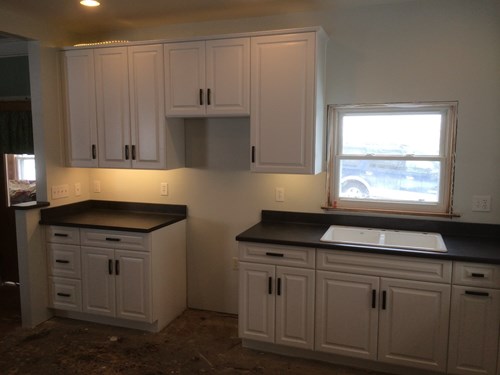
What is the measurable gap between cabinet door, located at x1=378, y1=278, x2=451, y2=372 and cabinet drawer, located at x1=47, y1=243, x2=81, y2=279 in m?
2.47

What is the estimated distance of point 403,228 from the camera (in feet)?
9.89

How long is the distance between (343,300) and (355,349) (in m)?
0.35

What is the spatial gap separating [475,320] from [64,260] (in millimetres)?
3145

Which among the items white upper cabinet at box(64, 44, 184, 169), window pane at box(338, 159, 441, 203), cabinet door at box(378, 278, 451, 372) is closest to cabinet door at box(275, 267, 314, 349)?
cabinet door at box(378, 278, 451, 372)

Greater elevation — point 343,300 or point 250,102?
point 250,102

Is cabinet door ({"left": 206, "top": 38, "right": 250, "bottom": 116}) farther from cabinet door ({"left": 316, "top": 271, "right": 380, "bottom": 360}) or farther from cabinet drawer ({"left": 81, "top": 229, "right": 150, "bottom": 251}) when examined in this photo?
cabinet door ({"left": 316, "top": 271, "right": 380, "bottom": 360})

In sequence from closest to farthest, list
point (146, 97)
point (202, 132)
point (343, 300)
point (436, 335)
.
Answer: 1. point (436, 335)
2. point (343, 300)
3. point (146, 97)
4. point (202, 132)

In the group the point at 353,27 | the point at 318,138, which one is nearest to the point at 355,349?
the point at 318,138

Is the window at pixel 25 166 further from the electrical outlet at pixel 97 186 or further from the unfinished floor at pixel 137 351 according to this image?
the unfinished floor at pixel 137 351

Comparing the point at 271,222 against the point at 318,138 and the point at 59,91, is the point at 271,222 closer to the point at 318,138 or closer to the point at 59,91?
the point at 318,138

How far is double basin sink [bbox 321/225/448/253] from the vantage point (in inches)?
112

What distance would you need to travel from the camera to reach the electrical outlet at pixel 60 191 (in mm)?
3508

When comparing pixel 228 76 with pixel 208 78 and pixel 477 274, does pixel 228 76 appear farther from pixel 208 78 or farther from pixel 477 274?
pixel 477 274

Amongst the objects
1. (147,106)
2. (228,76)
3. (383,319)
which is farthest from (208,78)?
(383,319)
